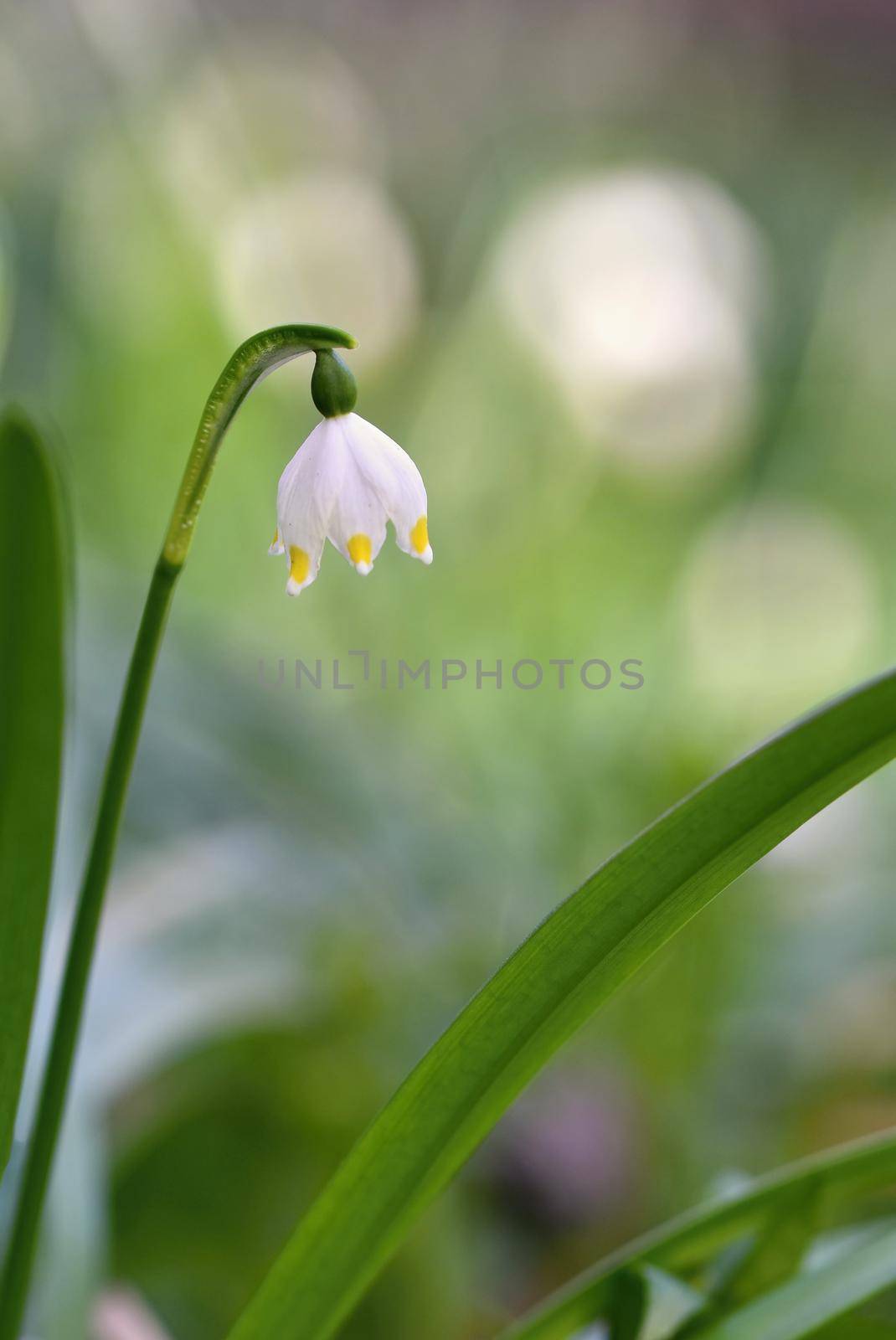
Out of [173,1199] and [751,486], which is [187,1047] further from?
[751,486]

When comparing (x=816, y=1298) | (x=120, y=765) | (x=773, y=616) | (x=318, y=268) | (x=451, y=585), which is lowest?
(x=816, y=1298)

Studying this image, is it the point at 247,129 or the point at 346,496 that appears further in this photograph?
the point at 247,129

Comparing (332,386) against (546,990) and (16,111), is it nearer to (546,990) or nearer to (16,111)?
(546,990)

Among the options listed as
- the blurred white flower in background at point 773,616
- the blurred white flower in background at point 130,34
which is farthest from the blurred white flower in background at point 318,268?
the blurred white flower in background at point 773,616

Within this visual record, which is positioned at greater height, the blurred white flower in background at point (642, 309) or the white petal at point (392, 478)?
the blurred white flower in background at point (642, 309)

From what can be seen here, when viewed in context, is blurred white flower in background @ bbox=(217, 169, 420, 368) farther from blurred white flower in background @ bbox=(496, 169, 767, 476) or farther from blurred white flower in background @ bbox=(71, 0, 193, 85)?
blurred white flower in background @ bbox=(71, 0, 193, 85)

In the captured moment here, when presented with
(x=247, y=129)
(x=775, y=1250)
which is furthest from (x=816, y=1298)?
(x=247, y=129)

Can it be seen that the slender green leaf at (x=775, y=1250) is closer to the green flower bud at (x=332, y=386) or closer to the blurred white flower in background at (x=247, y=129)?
the green flower bud at (x=332, y=386)
